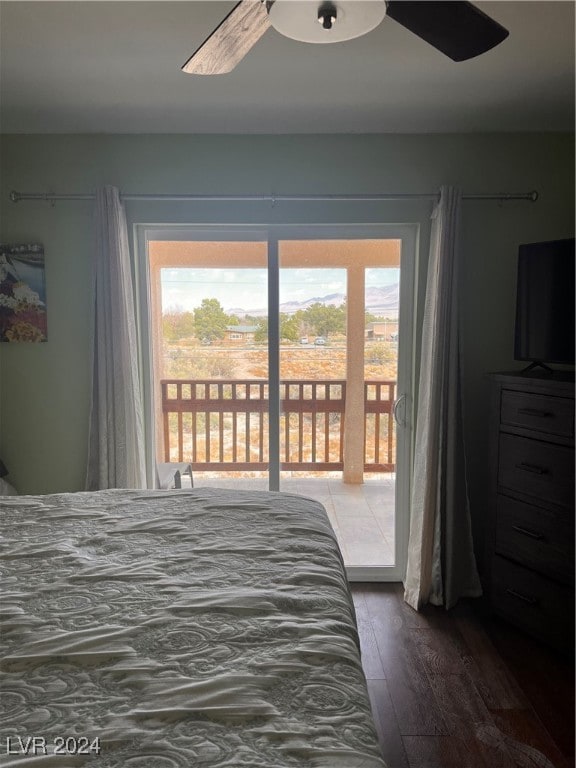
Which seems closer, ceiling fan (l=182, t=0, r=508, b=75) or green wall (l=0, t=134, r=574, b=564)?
ceiling fan (l=182, t=0, r=508, b=75)

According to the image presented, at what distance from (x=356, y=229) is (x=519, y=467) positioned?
1.55 metres

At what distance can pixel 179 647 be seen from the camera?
1054 mm

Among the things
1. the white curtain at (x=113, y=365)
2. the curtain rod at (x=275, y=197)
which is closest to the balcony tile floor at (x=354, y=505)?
the white curtain at (x=113, y=365)

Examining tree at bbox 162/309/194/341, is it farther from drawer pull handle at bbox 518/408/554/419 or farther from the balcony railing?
drawer pull handle at bbox 518/408/554/419

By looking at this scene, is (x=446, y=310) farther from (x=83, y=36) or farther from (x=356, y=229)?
(x=83, y=36)

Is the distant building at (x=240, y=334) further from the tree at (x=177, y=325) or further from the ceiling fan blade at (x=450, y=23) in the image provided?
the ceiling fan blade at (x=450, y=23)

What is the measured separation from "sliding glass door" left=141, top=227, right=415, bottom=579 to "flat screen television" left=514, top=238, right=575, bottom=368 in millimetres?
606

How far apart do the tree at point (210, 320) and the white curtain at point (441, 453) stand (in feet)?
3.84

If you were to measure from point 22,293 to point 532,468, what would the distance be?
113 inches

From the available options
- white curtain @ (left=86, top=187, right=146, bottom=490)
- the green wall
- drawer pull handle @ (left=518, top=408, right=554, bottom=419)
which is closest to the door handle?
the green wall

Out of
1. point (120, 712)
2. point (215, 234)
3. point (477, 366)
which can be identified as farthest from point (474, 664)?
point (215, 234)

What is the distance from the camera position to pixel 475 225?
274cm

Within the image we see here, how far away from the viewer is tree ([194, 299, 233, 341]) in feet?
9.57

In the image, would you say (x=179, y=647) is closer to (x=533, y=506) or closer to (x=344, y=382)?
(x=533, y=506)
